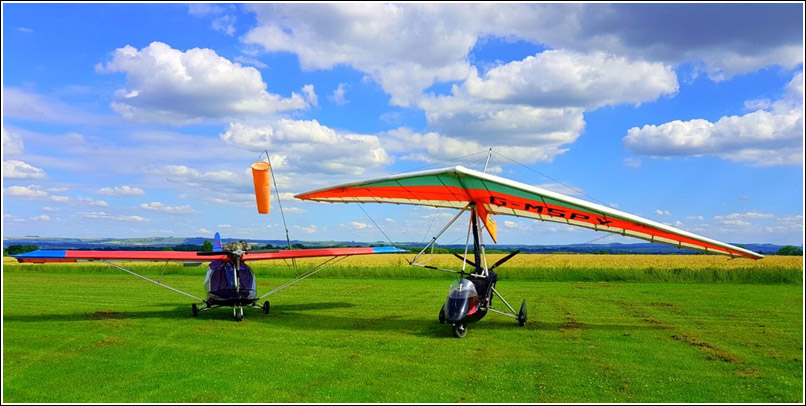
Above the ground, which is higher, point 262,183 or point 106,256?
point 262,183

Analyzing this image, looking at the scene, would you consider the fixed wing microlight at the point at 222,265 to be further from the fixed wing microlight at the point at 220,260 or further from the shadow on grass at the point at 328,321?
the shadow on grass at the point at 328,321

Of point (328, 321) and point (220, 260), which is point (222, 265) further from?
point (328, 321)

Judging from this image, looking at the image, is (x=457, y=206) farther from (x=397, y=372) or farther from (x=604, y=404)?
(x=604, y=404)

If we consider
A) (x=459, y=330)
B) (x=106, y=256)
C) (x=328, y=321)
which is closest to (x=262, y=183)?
(x=328, y=321)

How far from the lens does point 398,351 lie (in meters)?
9.70

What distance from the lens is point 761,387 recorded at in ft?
24.9

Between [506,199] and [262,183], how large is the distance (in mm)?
5366

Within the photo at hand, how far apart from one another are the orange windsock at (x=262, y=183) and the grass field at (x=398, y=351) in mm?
2699

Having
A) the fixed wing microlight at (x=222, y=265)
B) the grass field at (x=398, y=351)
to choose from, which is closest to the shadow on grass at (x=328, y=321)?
the grass field at (x=398, y=351)

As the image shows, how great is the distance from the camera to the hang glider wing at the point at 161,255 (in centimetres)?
1259

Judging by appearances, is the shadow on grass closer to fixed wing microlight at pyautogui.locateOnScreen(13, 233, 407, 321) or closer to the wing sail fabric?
fixed wing microlight at pyautogui.locateOnScreen(13, 233, 407, 321)

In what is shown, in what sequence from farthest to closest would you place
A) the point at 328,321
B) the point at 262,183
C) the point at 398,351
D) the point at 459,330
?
1. the point at 328,321
2. the point at 262,183
3. the point at 459,330
4. the point at 398,351

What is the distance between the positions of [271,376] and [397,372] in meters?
1.82

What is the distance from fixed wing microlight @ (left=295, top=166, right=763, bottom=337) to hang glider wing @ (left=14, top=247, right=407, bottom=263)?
1534 millimetres
